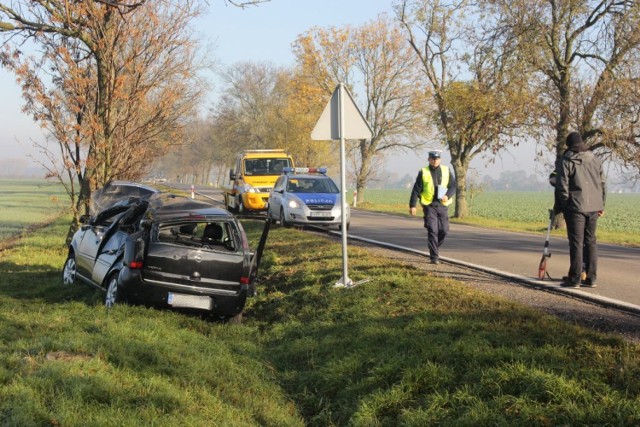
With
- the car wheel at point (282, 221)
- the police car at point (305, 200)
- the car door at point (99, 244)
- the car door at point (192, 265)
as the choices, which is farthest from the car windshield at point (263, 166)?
the car door at point (192, 265)

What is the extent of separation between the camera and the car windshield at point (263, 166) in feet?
70.7

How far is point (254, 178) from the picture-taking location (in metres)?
21.0

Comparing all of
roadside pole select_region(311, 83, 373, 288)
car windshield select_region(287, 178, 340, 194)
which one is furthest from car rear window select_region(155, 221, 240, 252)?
car windshield select_region(287, 178, 340, 194)

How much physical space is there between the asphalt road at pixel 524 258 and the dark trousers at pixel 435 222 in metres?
0.70

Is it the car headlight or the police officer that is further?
the car headlight

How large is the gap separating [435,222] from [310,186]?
317 inches

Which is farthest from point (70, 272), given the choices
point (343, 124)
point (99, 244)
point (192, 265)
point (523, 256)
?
point (523, 256)

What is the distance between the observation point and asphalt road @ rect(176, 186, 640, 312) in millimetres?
7676

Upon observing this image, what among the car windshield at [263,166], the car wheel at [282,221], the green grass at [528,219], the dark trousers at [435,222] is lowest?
the green grass at [528,219]

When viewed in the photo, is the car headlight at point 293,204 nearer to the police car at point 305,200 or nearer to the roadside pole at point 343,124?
the police car at point 305,200

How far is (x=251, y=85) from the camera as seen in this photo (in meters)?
61.4

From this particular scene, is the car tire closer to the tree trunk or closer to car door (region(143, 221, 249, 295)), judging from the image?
car door (region(143, 221, 249, 295))

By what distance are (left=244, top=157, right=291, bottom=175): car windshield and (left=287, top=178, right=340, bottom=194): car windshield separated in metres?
4.27

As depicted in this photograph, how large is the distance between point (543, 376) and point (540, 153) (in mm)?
21124
